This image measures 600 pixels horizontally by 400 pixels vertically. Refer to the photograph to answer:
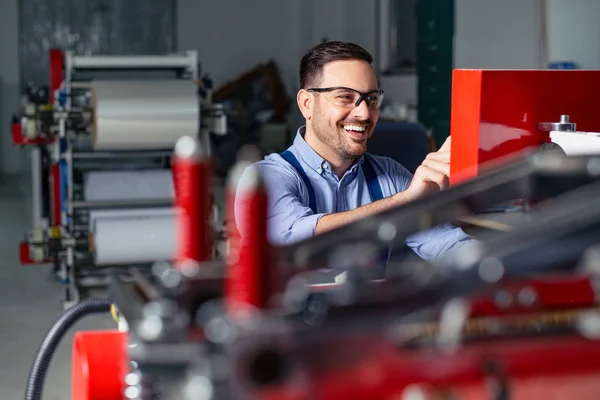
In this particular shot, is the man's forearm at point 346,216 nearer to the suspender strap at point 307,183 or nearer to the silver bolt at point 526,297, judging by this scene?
the suspender strap at point 307,183

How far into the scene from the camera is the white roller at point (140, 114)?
4.65 metres

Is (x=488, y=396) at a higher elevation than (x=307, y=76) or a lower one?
lower

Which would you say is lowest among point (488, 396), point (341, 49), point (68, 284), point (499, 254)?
point (68, 284)

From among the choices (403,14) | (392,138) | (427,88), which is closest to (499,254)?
(392,138)

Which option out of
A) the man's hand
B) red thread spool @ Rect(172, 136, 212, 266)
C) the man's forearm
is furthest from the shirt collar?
red thread spool @ Rect(172, 136, 212, 266)

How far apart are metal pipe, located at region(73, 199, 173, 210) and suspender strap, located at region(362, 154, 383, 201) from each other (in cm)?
266

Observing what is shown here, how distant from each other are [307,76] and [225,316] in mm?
1704

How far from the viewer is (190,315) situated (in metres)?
0.82

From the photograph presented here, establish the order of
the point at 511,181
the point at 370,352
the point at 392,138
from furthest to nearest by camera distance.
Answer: the point at 392,138 → the point at 511,181 → the point at 370,352

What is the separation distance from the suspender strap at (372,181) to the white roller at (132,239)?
2431mm

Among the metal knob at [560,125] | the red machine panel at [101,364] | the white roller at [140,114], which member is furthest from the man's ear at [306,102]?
the white roller at [140,114]

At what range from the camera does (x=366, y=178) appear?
2439mm

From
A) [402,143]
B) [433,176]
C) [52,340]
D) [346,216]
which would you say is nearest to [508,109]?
[433,176]

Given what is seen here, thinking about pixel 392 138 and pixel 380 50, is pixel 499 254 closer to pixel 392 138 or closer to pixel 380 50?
pixel 392 138
